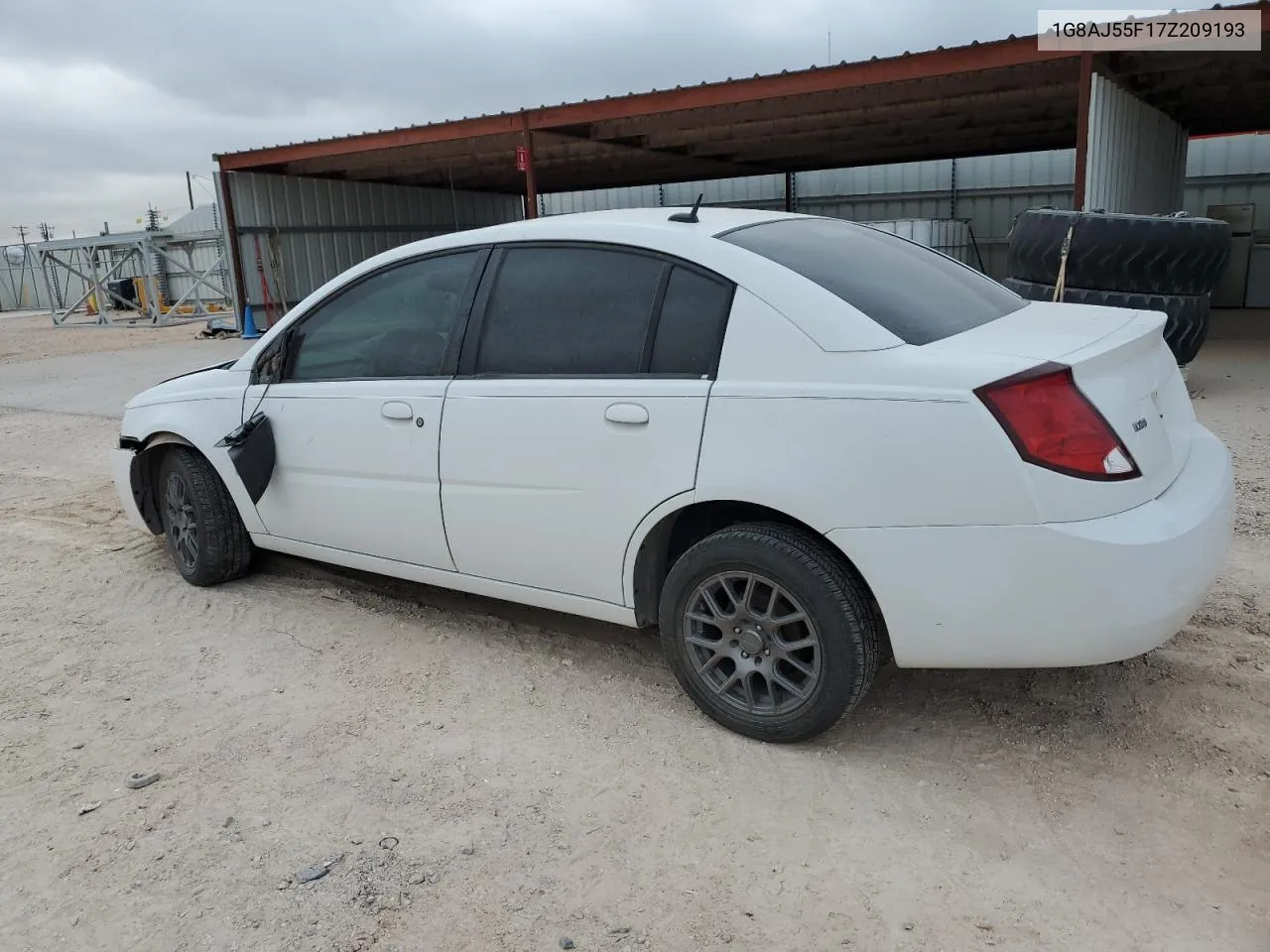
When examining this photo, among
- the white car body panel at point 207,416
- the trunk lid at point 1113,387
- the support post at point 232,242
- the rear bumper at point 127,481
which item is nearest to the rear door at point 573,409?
the trunk lid at point 1113,387

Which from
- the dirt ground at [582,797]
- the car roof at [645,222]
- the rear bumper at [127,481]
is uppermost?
the car roof at [645,222]

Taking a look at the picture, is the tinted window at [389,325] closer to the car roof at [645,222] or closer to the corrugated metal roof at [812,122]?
the car roof at [645,222]

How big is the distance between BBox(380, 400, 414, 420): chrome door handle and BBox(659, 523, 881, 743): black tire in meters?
1.21

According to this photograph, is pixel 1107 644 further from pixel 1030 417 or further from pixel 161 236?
pixel 161 236

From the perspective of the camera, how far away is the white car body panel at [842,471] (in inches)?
93.3


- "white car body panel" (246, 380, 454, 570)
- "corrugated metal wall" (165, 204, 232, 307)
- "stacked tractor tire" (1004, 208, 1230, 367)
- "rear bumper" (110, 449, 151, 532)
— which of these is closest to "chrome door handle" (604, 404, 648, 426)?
"white car body panel" (246, 380, 454, 570)

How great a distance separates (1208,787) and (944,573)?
3.20 ft

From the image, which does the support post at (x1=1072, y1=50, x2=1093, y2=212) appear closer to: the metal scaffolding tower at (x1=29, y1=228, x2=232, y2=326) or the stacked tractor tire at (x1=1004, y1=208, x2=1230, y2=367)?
the stacked tractor tire at (x1=1004, y1=208, x2=1230, y2=367)

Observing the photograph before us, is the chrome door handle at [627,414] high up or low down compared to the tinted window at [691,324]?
down

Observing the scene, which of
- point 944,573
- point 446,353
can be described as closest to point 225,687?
point 446,353

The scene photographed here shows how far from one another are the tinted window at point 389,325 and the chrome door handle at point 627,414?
2.79ft

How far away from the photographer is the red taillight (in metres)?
2.35

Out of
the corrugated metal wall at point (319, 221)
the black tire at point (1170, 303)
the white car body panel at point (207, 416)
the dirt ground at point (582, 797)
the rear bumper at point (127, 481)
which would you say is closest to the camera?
the dirt ground at point (582, 797)

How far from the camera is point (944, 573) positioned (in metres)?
2.47
